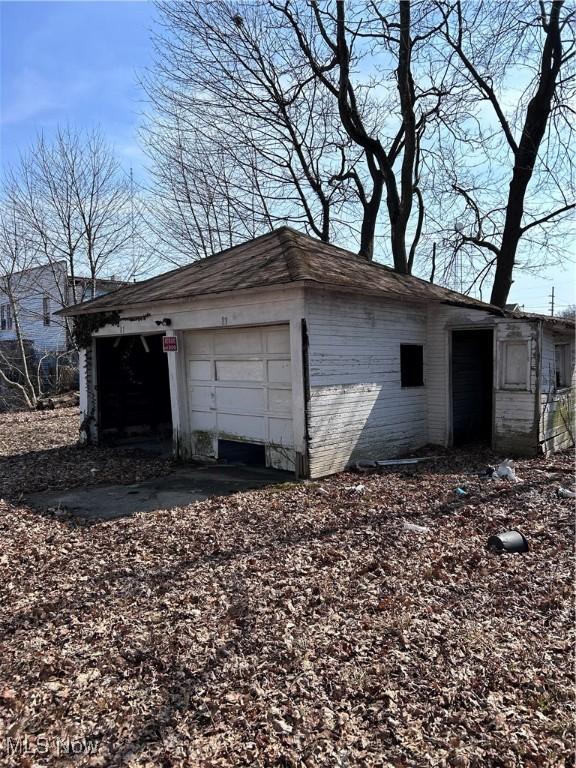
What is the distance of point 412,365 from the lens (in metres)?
10.5

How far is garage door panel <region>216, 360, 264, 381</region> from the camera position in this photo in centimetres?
867

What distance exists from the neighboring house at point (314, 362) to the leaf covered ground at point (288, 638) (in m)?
2.42

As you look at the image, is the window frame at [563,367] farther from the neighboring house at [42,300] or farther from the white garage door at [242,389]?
the neighboring house at [42,300]

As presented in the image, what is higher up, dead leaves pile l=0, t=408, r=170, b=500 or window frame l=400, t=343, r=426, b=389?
window frame l=400, t=343, r=426, b=389

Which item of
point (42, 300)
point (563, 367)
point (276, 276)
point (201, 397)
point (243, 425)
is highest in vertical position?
point (42, 300)

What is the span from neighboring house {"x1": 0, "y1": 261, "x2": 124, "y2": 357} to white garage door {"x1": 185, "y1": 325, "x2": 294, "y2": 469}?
35.2 feet

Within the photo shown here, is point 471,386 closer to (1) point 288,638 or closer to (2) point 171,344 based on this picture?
(2) point 171,344

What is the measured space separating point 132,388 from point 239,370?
410 centimetres

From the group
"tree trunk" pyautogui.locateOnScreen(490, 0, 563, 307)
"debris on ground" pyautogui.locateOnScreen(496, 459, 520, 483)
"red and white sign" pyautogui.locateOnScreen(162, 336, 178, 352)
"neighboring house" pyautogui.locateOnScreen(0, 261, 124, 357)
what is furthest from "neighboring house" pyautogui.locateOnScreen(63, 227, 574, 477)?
"neighboring house" pyautogui.locateOnScreen(0, 261, 124, 357)

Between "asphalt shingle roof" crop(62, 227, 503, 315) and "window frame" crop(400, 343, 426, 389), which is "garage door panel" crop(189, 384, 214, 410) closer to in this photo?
"asphalt shingle roof" crop(62, 227, 503, 315)

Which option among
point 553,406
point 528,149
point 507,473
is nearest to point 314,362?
point 507,473

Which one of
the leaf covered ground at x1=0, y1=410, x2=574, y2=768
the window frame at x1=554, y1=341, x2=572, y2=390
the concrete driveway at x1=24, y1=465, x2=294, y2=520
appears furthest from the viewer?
the window frame at x1=554, y1=341, x2=572, y2=390

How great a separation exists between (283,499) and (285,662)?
361 cm

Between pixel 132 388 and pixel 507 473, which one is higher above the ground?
pixel 132 388
